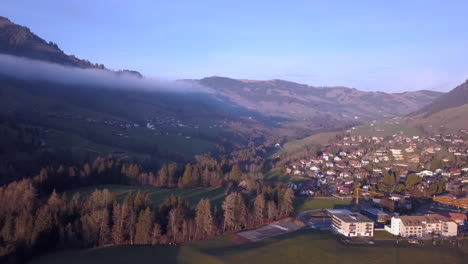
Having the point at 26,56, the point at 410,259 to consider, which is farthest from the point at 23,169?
the point at 26,56

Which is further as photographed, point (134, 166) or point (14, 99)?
point (14, 99)

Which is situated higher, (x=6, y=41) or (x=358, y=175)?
(x=6, y=41)

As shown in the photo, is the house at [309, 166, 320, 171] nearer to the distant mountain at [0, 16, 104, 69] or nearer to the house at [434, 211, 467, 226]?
the house at [434, 211, 467, 226]

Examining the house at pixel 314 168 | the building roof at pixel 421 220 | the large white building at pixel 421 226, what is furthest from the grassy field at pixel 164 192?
the house at pixel 314 168

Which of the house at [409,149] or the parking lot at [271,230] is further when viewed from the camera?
the house at [409,149]

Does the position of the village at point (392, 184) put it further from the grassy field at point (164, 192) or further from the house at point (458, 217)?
the grassy field at point (164, 192)

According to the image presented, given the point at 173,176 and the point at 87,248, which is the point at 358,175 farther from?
the point at 87,248

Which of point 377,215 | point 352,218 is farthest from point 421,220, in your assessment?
point 352,218
